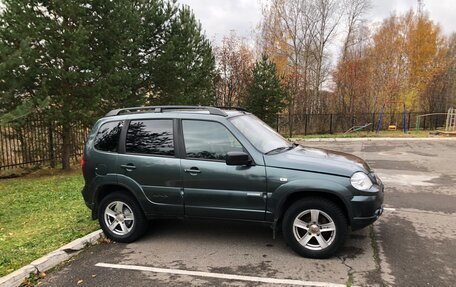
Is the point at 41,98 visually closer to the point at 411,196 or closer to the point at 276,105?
the point at 411,196

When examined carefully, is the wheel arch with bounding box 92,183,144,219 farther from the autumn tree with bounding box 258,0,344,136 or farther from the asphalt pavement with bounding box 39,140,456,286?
the autumn tree with bounding box 258,0,344,136

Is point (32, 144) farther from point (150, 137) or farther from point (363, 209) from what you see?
point (363, 209)

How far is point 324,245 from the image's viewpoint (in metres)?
4.35

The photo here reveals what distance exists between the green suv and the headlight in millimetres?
14

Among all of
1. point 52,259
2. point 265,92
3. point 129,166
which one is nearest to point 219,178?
point 129,166

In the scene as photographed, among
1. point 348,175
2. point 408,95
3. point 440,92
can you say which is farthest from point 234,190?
point 440,92

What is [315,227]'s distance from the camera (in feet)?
14.4

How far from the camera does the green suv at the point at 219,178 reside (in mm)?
4308

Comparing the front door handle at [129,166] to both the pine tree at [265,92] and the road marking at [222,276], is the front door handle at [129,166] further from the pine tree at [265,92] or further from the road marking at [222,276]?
the pine tree at [265,92]

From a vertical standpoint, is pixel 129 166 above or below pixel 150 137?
below

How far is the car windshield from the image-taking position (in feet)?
15.6

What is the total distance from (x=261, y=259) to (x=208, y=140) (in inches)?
66.1

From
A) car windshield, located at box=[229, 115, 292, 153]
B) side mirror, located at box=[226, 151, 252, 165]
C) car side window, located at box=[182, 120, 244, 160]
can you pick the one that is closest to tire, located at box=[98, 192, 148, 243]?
car side window, located at box=[182, 120, 244, 160]

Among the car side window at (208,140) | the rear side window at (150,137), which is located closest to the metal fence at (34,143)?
the rear side window at (150,137)
